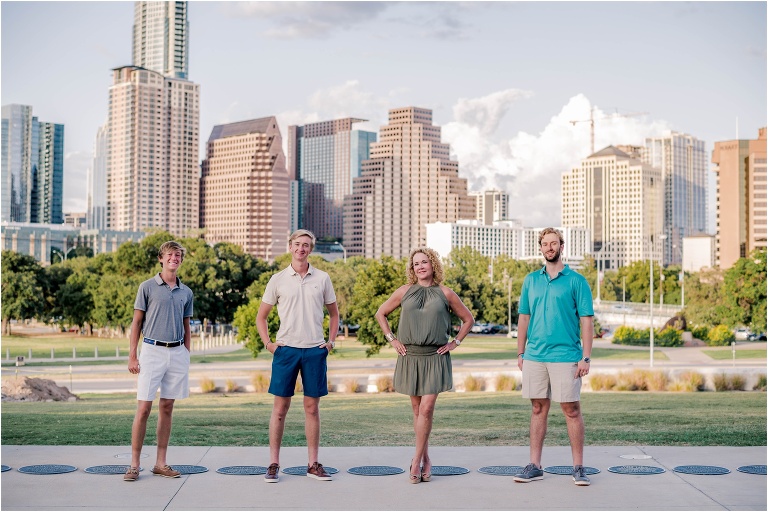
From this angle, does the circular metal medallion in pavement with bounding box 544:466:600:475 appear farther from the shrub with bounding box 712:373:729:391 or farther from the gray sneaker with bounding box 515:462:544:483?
the shrub with bounding box 712:373:729:391

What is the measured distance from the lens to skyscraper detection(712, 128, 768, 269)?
16538cm

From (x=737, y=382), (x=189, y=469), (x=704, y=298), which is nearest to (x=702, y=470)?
(x=189, y=469)

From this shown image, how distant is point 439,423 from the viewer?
1467 cm

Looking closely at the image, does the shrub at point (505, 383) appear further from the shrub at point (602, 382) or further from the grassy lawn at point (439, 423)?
the grassy lawn at point (439, 423)

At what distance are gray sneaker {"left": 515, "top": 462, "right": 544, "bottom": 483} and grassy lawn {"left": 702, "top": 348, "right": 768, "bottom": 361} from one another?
48.7 m

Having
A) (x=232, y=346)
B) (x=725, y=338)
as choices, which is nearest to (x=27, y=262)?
(x=232, y=346)

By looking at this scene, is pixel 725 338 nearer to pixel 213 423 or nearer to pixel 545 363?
pixel 213 423

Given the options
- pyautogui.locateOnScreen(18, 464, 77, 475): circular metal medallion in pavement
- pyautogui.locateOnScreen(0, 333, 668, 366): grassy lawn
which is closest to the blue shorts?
pyautogui.locateOnScreen(18, 464, 77, 475): circular metal medallion in pavement

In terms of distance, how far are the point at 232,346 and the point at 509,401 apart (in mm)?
49467

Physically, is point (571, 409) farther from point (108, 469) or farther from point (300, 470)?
point (108, 469)

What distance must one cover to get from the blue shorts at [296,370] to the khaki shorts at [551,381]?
66.4 inches

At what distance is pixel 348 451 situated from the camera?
941cm

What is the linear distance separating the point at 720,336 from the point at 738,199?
110 metres

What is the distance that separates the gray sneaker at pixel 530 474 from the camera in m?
7.73
